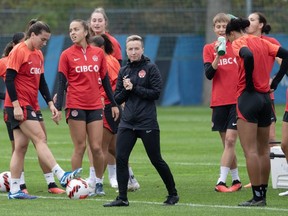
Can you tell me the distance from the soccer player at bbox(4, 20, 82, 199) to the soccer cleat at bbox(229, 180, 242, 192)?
2408mm

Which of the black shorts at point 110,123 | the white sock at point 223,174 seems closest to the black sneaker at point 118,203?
the white sock at point 223,174

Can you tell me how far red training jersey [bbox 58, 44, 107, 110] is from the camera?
1356 cm

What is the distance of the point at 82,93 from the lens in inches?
535

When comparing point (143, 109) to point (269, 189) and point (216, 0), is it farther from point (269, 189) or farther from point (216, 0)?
point (216, 0)

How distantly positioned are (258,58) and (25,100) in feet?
10.6

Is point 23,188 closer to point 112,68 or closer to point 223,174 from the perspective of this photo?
point 112,68

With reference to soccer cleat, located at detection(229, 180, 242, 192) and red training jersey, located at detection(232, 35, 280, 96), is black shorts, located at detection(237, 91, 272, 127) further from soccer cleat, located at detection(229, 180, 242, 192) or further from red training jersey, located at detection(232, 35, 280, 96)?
soccer cleat, located at detection(229, 180, 242, 192)

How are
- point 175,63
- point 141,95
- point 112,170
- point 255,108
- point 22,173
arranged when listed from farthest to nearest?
point 175,63, point 112,170, point 22,173, point 141,95, point 255,108

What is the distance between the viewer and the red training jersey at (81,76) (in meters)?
13.6

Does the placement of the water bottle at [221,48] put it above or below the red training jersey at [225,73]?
above

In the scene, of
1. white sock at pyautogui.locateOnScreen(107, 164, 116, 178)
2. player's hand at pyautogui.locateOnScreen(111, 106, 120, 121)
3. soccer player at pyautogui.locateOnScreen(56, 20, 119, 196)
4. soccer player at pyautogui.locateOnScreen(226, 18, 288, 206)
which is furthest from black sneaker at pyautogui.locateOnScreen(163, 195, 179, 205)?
white sock at pyautogui.locateOnScreen(107, 164, 116, 178)

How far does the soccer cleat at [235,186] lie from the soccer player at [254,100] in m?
1.85

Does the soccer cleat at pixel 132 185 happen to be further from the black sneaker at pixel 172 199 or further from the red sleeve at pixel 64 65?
the black sneaker at pixel 172 199

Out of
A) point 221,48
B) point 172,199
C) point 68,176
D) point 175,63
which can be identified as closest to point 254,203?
point 172,199
